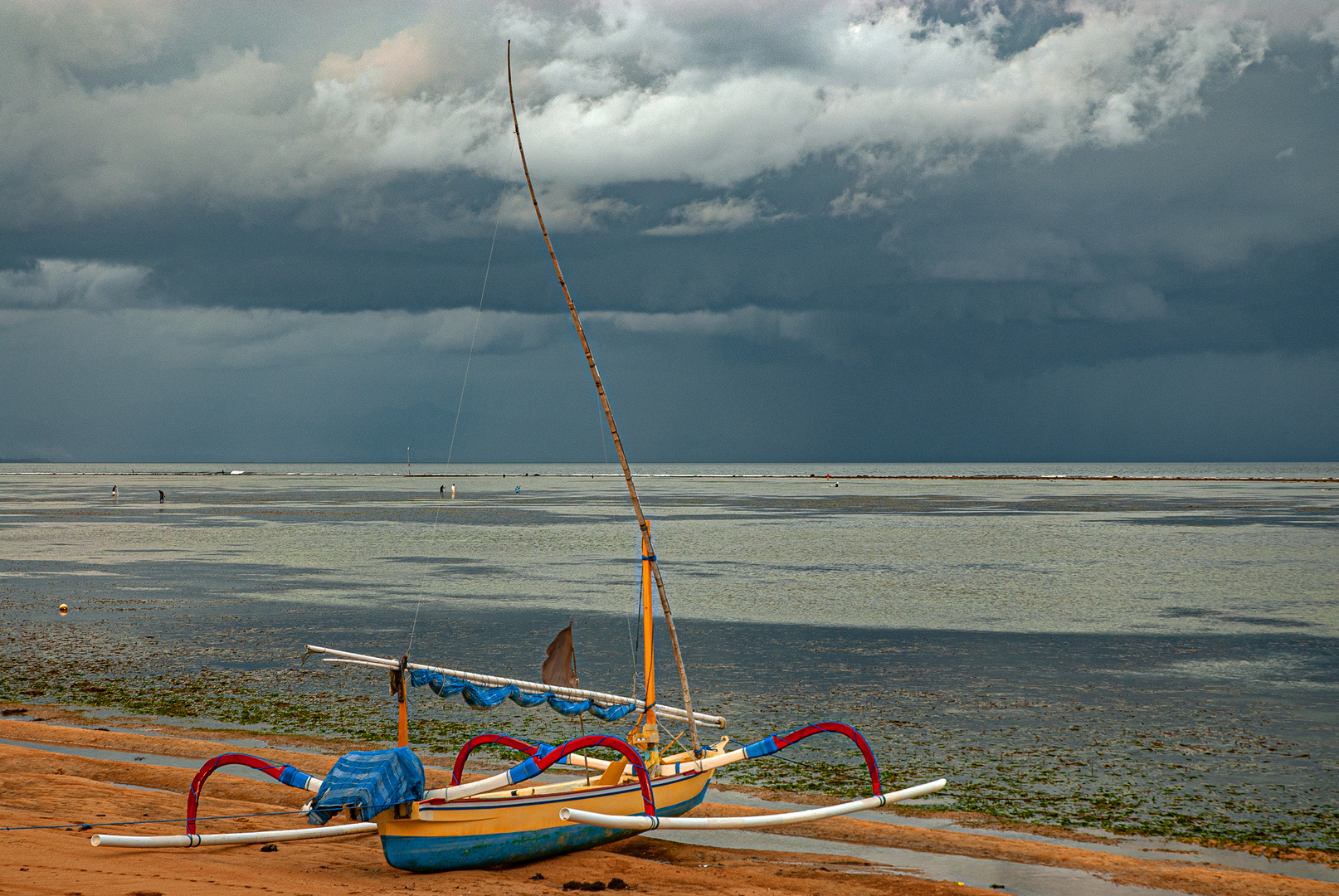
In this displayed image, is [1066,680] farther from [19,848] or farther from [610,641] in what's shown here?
[19,848]

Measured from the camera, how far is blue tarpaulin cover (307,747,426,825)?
11281 millimetres

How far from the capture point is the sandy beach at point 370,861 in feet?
35.8

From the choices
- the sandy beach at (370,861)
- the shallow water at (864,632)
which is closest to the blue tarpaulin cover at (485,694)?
the sandy beach at (370,861)

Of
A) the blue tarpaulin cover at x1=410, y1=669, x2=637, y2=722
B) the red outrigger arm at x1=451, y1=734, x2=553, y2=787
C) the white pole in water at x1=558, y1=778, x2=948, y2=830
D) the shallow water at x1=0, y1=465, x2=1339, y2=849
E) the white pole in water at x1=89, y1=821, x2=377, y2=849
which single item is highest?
the blue tarpaulin cover at x1=410, y1=669, x2=637, y2=722

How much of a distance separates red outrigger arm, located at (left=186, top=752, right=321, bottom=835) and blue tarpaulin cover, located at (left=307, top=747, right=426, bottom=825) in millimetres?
482

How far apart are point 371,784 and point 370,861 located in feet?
5.83

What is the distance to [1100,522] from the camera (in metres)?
80.4

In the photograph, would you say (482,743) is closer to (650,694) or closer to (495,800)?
(495,800)

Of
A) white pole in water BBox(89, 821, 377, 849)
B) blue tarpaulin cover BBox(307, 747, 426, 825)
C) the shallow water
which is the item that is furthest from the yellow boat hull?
the shallow water

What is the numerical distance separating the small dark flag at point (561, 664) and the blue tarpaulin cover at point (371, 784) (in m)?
4.66

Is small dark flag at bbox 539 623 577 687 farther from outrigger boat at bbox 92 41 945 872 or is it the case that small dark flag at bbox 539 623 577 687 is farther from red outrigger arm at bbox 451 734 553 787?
red outrigger arm at bbox 451 734 553 787

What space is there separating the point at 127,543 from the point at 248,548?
8228mm

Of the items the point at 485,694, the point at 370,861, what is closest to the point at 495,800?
the point at 370,861

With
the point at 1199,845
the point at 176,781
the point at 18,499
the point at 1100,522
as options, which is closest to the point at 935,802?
the point at 1199,845
